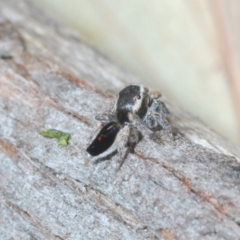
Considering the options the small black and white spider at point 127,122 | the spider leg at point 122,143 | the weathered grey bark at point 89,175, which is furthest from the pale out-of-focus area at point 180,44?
the spider leg at point 122,143

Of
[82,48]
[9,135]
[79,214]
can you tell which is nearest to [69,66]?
[82,48]

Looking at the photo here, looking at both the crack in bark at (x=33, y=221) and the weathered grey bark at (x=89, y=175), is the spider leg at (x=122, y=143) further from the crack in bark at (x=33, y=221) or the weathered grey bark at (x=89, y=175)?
the crack in bark at (x=33, y=221)

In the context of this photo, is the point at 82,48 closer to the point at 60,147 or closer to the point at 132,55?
the point at 132,55

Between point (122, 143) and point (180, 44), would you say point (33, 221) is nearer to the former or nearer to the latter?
point (122, 143)

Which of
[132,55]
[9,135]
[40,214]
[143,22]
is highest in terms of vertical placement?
[143,22]

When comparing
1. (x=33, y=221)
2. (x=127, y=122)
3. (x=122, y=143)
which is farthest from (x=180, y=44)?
(x=33, y=221)

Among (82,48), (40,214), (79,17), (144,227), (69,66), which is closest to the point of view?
(144,227)

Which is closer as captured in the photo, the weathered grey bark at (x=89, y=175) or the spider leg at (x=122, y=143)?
the weathered grey bark at (x=89, y=175)
